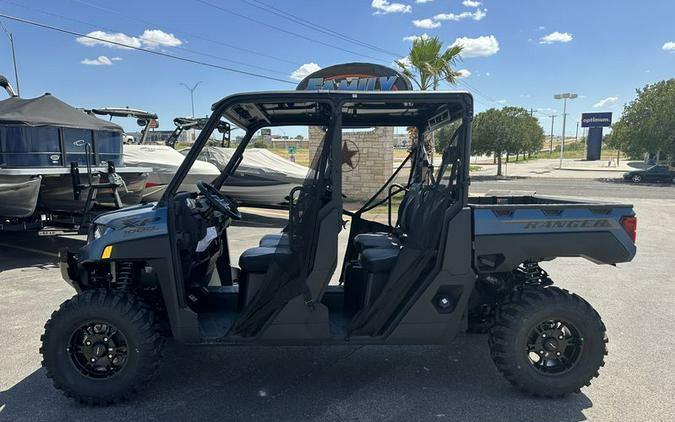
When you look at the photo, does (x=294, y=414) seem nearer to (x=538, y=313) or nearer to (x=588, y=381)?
(x=538, y=313)

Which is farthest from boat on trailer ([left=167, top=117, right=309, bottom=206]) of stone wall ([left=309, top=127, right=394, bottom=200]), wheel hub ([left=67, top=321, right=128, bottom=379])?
wheel hub ([left=67, top=321, right=128, bottom=379])

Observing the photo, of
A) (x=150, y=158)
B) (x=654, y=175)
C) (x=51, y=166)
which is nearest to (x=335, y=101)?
(x=51, y=166)

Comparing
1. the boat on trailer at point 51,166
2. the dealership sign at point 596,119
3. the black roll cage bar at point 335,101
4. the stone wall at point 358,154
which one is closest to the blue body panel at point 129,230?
the black roll cage bar at point 335,101

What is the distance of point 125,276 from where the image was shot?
3311mm

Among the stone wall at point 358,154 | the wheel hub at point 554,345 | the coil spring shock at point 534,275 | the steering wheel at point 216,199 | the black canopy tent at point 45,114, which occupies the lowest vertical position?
the wheel hub at point 554,345

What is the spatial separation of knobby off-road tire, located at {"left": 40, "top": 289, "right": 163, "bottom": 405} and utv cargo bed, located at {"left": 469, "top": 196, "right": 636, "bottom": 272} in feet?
7.36

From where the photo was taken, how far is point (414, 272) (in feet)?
10.7

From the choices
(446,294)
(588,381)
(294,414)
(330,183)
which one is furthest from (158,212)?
(588,381)

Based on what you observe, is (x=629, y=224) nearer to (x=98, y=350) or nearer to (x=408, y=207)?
(x=408, y=207)

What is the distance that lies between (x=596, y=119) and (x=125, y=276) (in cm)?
5852

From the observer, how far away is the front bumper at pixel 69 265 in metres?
3.31

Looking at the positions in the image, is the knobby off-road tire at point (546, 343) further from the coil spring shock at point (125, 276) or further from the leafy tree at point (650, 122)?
the leafy tree at point (650, 122)

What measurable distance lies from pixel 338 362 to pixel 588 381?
1.77 meters

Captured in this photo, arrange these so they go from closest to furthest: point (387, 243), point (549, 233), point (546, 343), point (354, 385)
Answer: point (549, 233) → point (546, 343) → point (354, 385) → point (387, 243)
